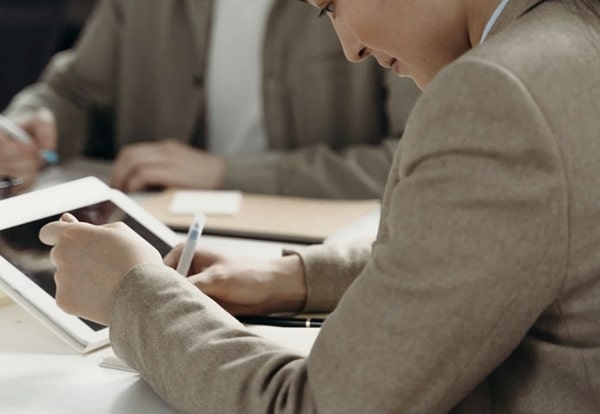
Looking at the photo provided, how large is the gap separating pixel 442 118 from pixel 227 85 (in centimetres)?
144

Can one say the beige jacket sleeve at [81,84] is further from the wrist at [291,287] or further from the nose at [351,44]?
the nose at [351,44]

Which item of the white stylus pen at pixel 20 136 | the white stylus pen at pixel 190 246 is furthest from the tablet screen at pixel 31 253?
the white stylus pen at pixel 20 136

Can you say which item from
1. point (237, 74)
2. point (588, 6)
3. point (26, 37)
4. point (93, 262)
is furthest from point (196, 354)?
point (26, 37)

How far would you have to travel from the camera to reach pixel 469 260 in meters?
0.76

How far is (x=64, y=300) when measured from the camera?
3.33 ft

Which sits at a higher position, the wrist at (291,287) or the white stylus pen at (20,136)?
the wrist at (291,287)

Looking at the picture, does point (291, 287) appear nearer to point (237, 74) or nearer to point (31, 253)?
point (31, 253)

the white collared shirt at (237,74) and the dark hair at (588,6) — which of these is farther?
the white collared shirt at (237,74)

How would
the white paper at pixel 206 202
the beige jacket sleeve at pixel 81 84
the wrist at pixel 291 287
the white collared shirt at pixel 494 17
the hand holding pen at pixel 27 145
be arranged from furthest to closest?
the beige jacket sleeve at pixel 81 84
the hand holding pen at pixel 27 145
the white paper at pixel 206 202
the wrist at pixel 291 287
the white collared shirt at pixel 494 17

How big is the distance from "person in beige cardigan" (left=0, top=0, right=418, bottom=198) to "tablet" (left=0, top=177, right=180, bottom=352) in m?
0.67

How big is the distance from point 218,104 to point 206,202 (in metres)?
0.51

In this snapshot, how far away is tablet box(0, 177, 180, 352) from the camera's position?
1.07 m

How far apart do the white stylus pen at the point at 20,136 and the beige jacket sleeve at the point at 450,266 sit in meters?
1.24

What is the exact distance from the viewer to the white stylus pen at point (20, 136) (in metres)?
1.95
